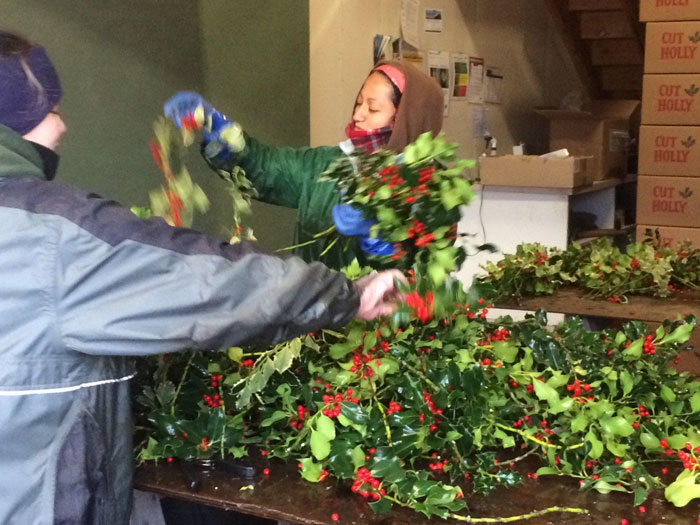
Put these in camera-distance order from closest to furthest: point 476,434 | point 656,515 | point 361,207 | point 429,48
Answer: point 656,515 → point 476,434 → point 361,207 → point 429,48

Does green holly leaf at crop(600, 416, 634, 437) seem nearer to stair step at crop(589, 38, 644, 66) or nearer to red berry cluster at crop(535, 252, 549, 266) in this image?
red berry cluster at crop(535, 252, 549, 266)

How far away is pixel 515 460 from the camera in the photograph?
122 centimetres

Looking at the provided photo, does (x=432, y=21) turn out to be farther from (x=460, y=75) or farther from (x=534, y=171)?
(x=534, y=171)

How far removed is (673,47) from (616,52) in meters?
1.38

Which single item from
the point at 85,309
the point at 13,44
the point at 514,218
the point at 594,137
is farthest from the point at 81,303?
the point at 594,137

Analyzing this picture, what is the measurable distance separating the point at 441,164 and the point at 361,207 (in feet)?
0.52

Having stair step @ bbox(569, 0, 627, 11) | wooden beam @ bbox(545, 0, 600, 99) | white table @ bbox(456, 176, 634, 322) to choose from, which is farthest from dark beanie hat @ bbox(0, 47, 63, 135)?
wooden beam @ bbox(545, 0, 600, 99)

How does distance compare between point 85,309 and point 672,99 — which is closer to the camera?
point 85,309

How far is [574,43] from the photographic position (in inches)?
201

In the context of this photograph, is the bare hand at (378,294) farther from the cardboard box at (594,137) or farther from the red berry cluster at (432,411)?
the cardboard box at (594,137)

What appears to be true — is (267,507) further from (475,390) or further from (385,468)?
(475,390)

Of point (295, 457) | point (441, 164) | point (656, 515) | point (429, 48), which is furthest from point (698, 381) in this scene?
point (429, 48)

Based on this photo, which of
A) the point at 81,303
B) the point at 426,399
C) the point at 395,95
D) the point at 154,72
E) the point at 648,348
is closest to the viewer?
the point at 81,303

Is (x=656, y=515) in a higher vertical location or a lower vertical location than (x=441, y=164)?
lower
